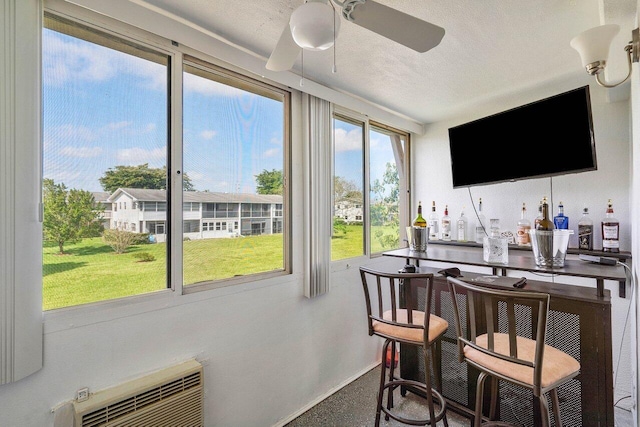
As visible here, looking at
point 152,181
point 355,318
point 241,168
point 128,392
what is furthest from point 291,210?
point 128,392

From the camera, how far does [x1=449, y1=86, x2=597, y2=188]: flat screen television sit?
6.06ft

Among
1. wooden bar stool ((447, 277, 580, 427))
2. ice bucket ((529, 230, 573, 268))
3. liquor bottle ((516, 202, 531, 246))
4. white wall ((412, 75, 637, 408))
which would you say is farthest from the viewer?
liquor bottle ((516, 202, 531, 246))

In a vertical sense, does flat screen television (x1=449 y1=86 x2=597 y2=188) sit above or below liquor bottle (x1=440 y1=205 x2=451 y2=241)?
above

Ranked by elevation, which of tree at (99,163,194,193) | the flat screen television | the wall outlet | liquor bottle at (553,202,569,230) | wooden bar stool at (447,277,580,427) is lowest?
the wall outlet

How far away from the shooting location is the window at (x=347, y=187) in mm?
2559

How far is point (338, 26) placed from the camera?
903 millimetres

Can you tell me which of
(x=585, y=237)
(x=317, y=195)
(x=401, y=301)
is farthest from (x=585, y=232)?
(x=317, y=195)

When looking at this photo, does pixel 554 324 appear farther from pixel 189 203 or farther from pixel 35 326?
pixel 35 326

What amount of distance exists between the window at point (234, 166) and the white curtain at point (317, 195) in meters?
0.16

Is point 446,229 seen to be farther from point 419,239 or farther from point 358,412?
point 358,412

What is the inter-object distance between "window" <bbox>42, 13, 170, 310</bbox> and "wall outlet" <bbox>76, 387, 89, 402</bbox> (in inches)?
14.6

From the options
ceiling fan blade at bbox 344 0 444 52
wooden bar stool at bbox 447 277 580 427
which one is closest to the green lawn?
wooden bar stool at bbox 447 277 580 427

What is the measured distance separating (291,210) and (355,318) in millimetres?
1166

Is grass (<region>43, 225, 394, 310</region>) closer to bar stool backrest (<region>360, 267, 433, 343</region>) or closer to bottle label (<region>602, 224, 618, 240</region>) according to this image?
bar stool backrest (<region>360, 267, 433, 343</region>)
